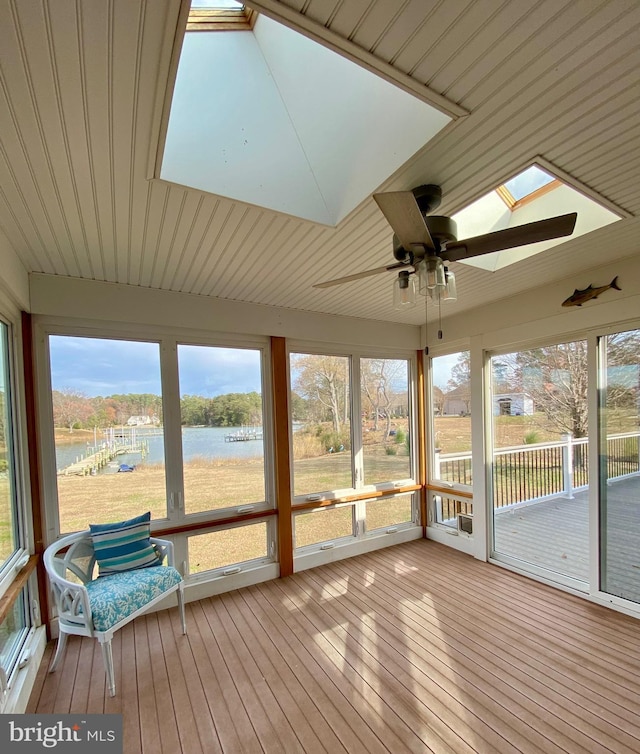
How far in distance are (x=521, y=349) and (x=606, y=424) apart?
961 millimetres

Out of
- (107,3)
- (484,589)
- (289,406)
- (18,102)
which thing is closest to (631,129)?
(107,3)

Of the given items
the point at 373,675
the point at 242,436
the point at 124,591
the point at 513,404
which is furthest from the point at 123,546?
the point at 513,404

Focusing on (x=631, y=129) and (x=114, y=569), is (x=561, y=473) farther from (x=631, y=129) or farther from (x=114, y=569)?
(x=114, y=569)

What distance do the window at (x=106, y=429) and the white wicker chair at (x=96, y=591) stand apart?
0.97 feet

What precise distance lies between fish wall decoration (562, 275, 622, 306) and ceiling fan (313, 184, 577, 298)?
161 centimetres

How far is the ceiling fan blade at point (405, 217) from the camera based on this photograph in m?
1.25

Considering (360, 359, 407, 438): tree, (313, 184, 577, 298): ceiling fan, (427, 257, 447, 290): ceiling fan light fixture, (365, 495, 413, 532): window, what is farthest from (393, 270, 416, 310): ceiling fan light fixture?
(365, 495, 413, 532): window

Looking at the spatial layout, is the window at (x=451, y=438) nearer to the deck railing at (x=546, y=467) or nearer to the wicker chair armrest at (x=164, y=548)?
the deck railing at (x=546, y=467)

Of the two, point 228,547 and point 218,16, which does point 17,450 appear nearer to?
point 228,547

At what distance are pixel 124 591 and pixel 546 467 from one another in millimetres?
3542

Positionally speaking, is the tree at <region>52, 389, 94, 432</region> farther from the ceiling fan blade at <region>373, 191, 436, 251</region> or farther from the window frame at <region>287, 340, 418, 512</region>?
the ceiling fan blade at <region>373, 191, 436, 251</region>

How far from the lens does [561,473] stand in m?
3.18

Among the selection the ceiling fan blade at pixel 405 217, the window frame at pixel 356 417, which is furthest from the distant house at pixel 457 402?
the ceiling fan blade at pixel 405 217

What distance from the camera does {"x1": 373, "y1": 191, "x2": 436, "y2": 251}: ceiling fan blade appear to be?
4.09 feet
